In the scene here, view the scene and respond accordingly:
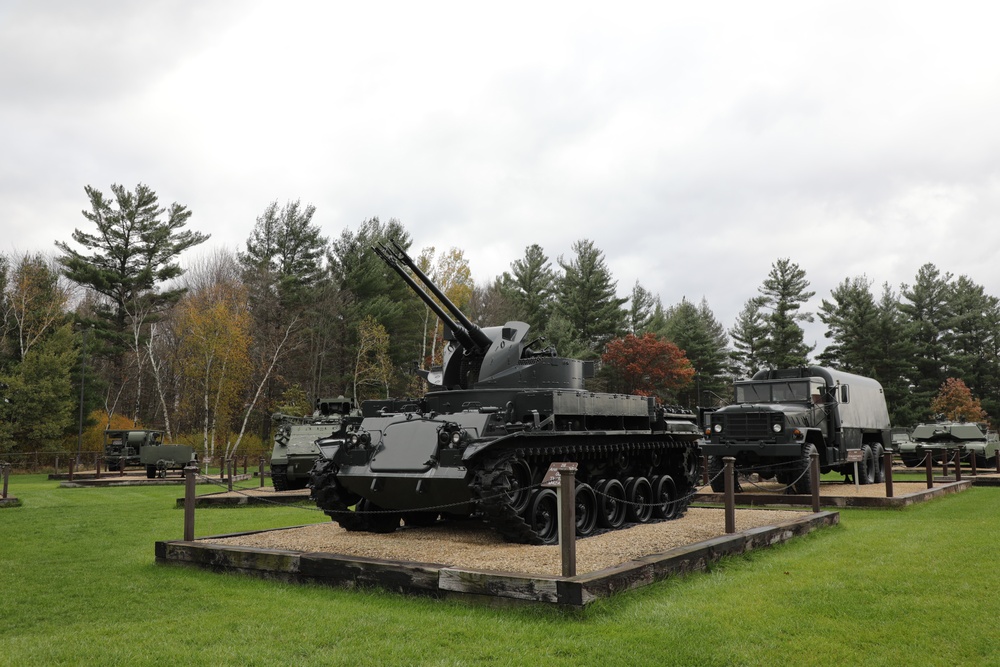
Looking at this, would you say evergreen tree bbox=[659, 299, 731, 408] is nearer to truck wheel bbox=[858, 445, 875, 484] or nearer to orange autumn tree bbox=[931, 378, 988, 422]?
orange autumn tree bbox=[931, 378, 988, 422]

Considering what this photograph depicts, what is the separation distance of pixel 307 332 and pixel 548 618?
1398 inches

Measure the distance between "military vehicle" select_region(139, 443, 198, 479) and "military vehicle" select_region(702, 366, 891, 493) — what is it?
692 inches

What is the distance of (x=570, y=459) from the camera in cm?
1056

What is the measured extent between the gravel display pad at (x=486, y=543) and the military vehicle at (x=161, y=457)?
1684 centimetres

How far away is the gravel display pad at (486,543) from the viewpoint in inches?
312

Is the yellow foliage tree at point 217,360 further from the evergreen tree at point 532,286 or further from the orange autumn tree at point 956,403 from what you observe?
the orange autumn tree at point 956,403

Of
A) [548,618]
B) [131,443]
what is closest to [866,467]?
[548,618]

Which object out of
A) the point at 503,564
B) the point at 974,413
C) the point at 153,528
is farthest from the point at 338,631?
the point at 974,413

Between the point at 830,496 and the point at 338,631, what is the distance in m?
11.6

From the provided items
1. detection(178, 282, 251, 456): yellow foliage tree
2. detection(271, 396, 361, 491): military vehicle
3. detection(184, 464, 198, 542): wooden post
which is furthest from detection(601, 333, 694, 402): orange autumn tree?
detection(184, 464, 198, 542): wooden post

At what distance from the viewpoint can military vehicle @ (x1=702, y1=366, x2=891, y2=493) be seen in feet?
51.2

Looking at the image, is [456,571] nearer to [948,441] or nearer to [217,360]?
[948,441]

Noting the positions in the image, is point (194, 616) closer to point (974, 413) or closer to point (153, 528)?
point (153, 528)

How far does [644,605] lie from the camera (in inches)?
264
